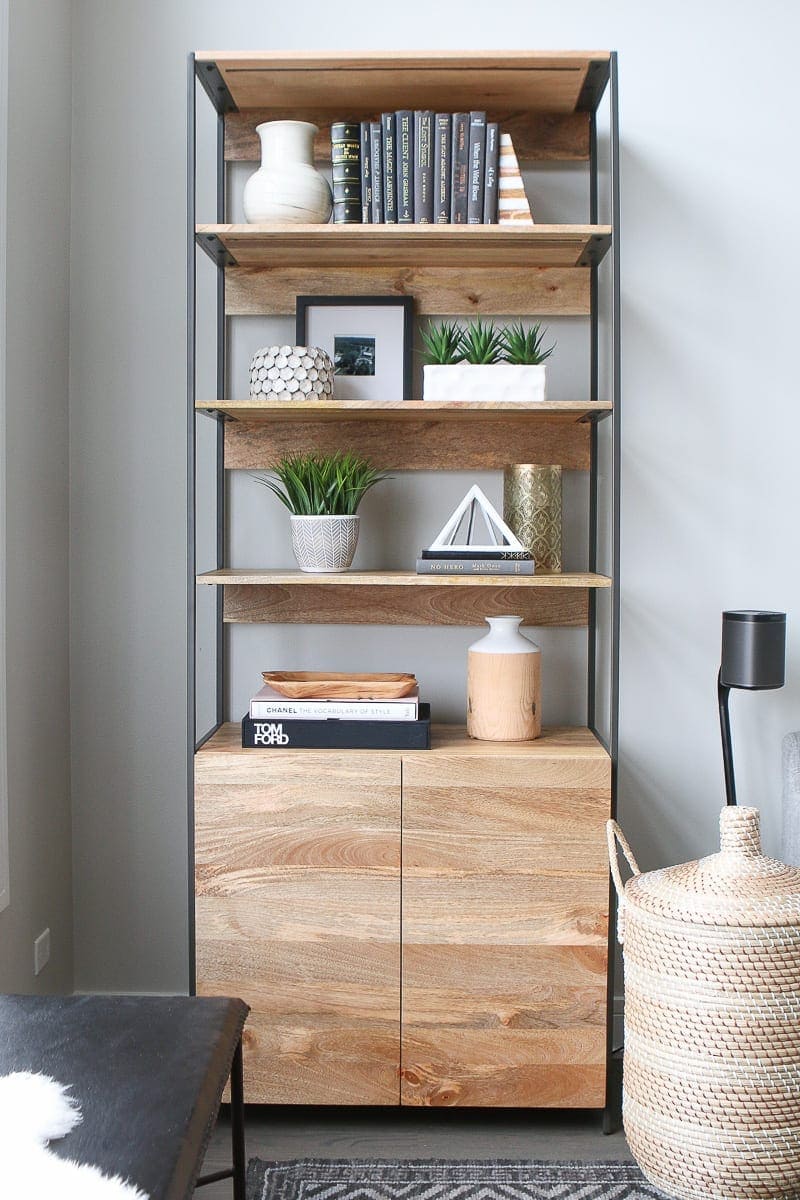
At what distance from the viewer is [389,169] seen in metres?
2.08

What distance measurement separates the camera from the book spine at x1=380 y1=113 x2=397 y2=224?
6.79 feet

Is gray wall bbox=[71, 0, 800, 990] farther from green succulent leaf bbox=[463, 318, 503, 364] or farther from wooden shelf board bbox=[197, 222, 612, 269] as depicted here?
green succulent leaf bbox=[463, 318, 503, 364]

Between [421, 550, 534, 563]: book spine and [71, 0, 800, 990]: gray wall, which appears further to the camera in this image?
[71, 0, 800, 990]: gray wall

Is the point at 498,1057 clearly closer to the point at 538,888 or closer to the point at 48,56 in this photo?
the point at 538,888

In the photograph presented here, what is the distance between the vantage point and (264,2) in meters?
2.33

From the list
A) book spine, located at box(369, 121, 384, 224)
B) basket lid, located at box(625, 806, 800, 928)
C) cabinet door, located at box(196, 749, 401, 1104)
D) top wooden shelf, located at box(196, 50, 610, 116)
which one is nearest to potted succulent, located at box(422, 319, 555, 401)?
book spine, located at box(369, 121, 384, 224)

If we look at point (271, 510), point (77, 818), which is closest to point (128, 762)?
point (77, 818)

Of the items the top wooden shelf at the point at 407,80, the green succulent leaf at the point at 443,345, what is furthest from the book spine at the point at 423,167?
the green succulent leaf at the point at 443,345

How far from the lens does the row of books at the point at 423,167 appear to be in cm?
206

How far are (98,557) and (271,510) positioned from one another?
400mm

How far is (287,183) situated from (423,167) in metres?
0.26

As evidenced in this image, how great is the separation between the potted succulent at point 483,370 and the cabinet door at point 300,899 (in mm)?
722

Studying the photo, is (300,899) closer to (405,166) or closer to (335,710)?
(335,710)

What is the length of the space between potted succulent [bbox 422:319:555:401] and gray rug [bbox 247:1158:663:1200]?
142 cm
